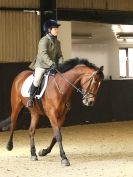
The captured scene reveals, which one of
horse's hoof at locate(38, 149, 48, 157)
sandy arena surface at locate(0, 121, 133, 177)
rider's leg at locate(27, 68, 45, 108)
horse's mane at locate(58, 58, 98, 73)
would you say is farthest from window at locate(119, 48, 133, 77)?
horse's mane at locate(58, 58, 98, 73)

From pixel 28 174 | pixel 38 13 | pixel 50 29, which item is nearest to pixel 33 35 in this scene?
pixel 38 13

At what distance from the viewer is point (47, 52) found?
272 inches

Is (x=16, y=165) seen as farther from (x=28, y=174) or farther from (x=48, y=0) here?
Answer: (x=48, y=0)

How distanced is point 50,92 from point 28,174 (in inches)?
51.2

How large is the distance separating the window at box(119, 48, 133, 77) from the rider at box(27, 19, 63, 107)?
30.1 feet

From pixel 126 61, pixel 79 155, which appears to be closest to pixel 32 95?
pixel 79 155

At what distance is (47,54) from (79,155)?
1579 mm

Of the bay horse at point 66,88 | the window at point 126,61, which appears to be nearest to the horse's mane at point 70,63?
the bay horse at point 66,88

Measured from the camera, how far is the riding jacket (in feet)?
22.3

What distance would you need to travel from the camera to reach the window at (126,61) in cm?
1609

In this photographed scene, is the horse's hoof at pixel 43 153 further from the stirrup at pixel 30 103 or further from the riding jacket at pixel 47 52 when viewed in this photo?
the riding jacket at pixel 47 52

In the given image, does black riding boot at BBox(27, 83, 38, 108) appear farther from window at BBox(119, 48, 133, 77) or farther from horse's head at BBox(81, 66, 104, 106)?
window at BBox(119, 48, 133, 77)

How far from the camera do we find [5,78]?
1150cm

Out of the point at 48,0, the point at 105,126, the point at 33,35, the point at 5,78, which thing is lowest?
the point at 105,126
